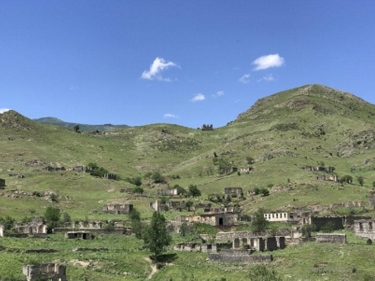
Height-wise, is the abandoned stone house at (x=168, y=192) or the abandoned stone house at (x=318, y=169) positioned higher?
the abandoned stone house at (x=318, y=169)

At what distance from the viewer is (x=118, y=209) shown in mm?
93500

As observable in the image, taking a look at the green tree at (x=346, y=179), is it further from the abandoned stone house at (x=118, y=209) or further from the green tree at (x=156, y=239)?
the green tree at (x=156, y=239)

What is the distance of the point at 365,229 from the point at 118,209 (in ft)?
155

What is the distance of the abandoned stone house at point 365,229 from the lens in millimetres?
58500

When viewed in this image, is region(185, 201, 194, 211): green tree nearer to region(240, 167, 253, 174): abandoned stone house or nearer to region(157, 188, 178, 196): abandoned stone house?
region(157, 188, 178, 196): abandoned stone house

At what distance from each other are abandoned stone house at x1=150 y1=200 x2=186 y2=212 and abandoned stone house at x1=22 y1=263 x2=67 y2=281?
1892 inches

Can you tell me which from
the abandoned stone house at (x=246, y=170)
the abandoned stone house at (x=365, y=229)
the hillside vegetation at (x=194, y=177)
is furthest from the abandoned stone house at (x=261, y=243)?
the abandoned stone house at (x=246, y=170)

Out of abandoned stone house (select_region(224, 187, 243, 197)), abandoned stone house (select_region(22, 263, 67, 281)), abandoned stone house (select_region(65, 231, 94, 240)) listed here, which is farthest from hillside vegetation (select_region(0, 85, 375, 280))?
abandoned stone house (select_region(224, 187, 243, 197))

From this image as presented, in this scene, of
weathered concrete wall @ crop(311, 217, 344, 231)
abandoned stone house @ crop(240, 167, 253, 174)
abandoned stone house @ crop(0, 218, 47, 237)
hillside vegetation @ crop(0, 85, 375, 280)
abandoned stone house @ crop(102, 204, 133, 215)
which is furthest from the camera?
abandoned stone house @ crop(240, 167, 253, 174)

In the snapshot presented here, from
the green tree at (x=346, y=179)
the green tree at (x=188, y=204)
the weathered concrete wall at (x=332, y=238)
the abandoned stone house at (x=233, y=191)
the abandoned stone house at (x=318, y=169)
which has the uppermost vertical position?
the abandoned stone house at (x=318, y=169)

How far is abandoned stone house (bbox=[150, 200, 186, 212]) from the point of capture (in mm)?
96438

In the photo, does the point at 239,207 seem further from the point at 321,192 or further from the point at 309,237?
the point at 309,237

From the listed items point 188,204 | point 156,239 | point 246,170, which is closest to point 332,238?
point 156,239

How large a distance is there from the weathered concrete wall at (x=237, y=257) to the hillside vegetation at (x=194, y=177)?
1.22 m
